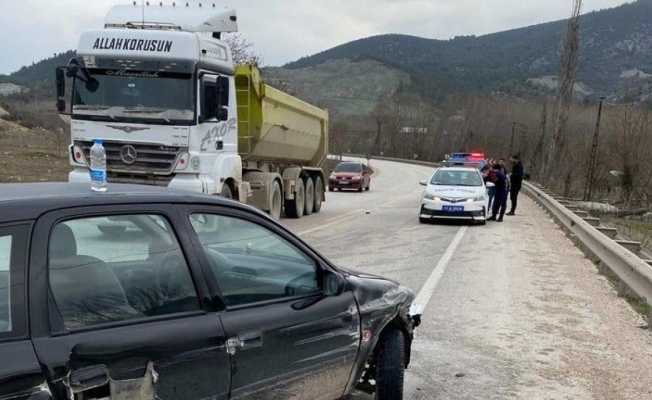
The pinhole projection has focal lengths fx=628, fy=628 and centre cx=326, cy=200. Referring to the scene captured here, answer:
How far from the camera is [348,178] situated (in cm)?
3231

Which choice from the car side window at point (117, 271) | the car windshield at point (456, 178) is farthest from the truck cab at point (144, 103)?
the car side window at point (117, 271)

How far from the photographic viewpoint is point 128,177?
450 inches

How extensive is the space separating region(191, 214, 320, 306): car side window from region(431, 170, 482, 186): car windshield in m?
13.7

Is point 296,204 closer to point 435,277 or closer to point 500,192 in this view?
point 500,192

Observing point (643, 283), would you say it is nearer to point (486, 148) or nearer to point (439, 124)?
point (486, 148)

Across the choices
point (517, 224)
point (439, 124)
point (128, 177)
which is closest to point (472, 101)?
point (439, 124)

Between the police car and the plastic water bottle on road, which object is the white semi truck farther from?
the plastic water bottle on road

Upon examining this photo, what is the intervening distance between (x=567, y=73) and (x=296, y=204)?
75.2 ft

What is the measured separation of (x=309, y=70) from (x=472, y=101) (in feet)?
297

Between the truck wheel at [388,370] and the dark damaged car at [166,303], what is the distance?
162 mm

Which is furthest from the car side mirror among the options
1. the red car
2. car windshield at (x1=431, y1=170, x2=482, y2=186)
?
the red car

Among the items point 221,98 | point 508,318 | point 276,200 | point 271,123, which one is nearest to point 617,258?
point 508,318

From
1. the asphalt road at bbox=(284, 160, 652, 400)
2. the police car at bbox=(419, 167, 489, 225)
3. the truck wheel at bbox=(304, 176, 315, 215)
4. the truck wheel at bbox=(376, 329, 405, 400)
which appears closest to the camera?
the truck wheel at bbox=(376, 329, 405, 400)

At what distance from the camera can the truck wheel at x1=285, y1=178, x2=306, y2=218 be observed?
17.4 metres
